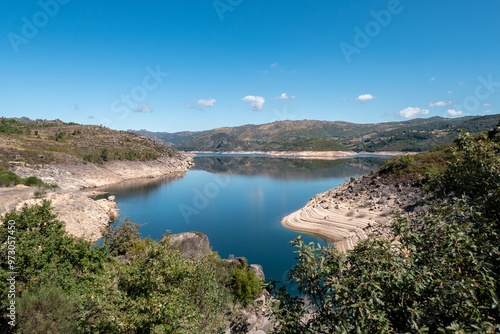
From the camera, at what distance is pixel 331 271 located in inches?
257

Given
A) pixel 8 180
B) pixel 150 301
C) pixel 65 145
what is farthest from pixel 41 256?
pixel 65 145

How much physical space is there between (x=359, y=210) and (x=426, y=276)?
41.6m

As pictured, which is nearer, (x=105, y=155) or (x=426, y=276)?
(x=426, y=276)

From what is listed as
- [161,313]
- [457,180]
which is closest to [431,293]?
[457,180]

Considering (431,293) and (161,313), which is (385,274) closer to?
(431,293)

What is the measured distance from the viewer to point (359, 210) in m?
43.7

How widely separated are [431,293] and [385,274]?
1048 mm

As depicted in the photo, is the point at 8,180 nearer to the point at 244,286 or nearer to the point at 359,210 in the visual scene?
the point at 244,286

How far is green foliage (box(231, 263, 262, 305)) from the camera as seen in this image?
2075 cm

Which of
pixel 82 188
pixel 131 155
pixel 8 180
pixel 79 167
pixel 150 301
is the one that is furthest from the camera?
pixel 131 155

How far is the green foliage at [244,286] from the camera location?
68.1ft

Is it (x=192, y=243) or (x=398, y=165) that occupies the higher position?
(x=398, y=165)

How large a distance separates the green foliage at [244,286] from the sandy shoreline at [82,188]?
12237 millimetres

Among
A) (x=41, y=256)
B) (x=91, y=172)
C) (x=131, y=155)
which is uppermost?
(x=131, y=155)
